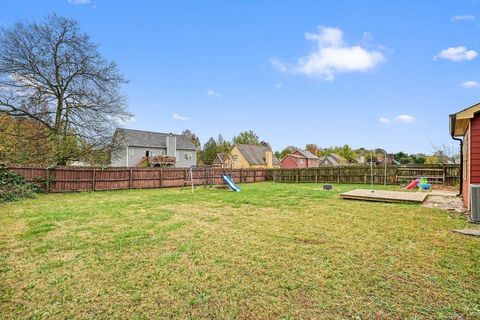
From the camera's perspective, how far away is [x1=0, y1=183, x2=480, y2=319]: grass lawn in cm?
232

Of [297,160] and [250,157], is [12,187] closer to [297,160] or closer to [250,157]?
[250,157]

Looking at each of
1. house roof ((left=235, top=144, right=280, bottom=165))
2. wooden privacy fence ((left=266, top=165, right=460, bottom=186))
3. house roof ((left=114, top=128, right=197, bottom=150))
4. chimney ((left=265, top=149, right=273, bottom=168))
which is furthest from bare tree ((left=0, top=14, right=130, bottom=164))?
chimney ((left=265, top=149, right=273, bottom=168))

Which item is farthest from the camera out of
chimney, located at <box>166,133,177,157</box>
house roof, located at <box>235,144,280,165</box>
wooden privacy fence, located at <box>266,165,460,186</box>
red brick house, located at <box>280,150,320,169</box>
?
red brick house, located at <box>280,150,320,169</box>

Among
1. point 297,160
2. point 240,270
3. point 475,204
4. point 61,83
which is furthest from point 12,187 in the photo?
point 297,160

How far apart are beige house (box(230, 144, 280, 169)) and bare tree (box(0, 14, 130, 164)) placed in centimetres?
2496

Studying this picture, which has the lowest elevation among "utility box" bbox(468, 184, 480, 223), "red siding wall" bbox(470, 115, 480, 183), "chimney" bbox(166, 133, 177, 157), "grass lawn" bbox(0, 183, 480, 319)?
"grass lawn" bbox(0, 183, 480, 319)

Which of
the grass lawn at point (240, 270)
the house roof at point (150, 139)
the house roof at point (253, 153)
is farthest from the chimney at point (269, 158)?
the grass lawn at point (240, 270)

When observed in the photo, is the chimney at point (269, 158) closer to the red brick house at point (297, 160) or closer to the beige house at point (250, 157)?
the beige house at point (250, 157)

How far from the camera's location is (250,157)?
41.2 m

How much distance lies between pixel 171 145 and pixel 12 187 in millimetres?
25045

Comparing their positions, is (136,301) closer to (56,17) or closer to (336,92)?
(56,17)

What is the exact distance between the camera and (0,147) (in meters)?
14.5

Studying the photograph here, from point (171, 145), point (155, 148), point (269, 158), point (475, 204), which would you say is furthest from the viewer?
point (269, 158)

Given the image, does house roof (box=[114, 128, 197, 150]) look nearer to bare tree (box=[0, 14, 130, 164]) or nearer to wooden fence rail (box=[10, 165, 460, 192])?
bare tree (box=[0, 14, 130, 164])
